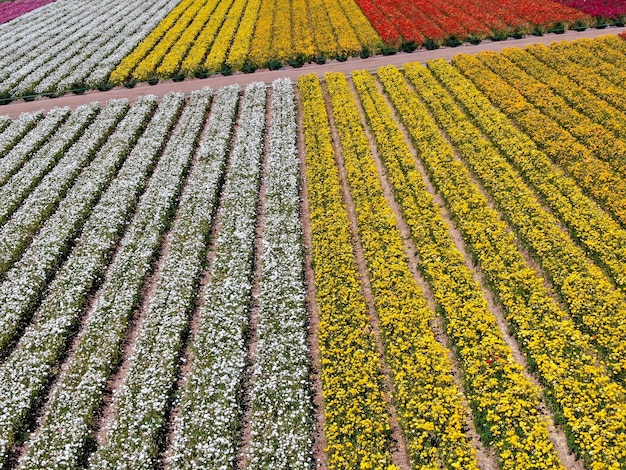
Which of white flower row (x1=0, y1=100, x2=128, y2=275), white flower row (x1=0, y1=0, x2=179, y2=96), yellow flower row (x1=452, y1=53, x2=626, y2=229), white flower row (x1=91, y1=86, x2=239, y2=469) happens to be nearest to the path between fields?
white flower row (x1=0, y1=0, x2=179, y2=96)

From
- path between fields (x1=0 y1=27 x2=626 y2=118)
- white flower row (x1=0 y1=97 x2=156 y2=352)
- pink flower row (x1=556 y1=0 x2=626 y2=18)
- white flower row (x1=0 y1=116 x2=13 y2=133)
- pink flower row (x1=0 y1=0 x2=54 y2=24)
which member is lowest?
white flower row (x1=0 y1=97 x2=156 y2=352)

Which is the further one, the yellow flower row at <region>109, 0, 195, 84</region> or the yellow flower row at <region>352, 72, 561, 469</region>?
the yellow flower row at <region>109, 0, 195, 84</region>

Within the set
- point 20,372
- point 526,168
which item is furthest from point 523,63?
point 20,372

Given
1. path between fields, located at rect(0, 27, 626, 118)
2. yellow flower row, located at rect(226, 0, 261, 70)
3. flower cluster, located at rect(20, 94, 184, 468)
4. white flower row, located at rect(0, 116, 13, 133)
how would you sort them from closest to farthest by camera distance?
flower cluster, located at rect(20, 94, 184, 468) → white flower row, located at rect(0, 116, 13, 133) → path between fields, located at rect(0, 27, 626, 118) → yellow flower row, located at rect(226, 0, 261, 70)

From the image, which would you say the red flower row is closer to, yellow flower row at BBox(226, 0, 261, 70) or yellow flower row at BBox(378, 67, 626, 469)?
yellow flower row at BBox(226, 0, 261, 70)

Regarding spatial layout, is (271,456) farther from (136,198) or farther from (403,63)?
(403,63)

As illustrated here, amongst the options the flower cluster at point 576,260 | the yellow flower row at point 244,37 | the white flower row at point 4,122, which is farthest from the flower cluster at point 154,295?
the white flower row at point 4,122

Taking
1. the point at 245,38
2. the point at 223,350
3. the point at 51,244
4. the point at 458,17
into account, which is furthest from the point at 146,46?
the point at 223,350
